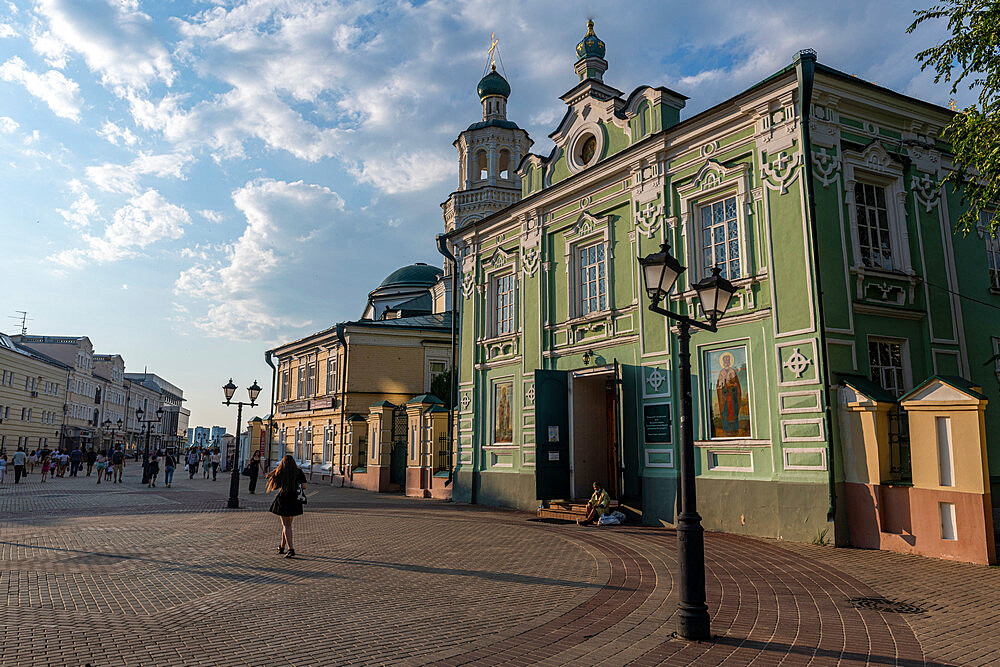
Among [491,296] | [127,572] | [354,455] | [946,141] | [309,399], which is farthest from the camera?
[309,399]

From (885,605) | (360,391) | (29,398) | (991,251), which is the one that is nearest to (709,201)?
(991,251)

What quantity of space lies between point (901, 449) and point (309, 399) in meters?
29.7

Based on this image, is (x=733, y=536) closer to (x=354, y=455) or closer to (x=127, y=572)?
(x=127, y=572)

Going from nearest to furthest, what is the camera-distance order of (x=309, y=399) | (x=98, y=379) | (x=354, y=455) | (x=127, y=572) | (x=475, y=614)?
(x=475, y=614) → (x=127, y=572) → (x=354, y=455) → (x=309, y=399) → (x=98, y=379)

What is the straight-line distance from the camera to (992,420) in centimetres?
1321

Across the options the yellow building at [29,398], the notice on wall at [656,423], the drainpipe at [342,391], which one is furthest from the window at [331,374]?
the yellow building at [29,398]

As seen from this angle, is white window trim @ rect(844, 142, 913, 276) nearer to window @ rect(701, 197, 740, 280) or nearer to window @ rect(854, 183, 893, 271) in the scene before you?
window @ rect(854, 183, 893, 271)

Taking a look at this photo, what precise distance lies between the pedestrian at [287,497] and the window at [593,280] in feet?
28.8

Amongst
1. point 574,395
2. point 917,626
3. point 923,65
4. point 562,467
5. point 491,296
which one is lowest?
point 917,626

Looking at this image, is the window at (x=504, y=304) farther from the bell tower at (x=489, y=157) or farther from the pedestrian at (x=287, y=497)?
the bell tower at (x=489, y=157)

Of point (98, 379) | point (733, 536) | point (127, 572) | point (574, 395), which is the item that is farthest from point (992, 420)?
point (98, 379)

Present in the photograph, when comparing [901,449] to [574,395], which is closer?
[901,449]

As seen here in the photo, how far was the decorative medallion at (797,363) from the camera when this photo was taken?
12.0 m

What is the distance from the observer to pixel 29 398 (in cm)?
5000
